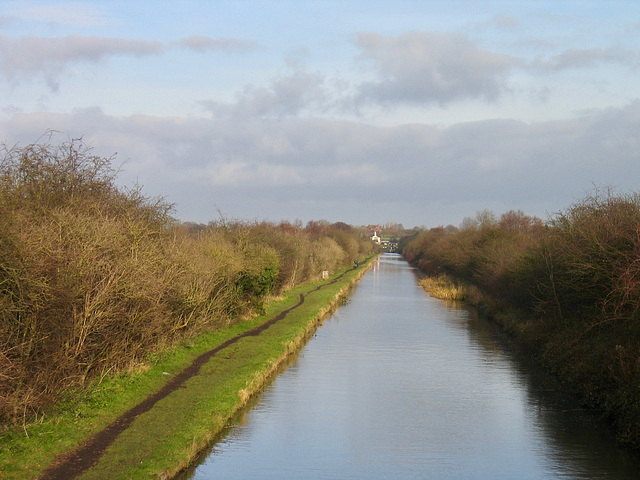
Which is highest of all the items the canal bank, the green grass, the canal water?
the green grass

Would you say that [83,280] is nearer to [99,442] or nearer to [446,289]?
[99,442]

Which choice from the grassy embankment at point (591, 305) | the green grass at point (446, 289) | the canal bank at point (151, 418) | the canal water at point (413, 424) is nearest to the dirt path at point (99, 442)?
the canal bank at point (151, 418)

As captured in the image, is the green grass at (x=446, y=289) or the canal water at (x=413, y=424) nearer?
the canal water at (x=413, y=424)

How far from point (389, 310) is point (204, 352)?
23.0m

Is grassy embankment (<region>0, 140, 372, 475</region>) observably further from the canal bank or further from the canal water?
the canal water

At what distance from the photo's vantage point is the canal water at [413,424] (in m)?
13.3

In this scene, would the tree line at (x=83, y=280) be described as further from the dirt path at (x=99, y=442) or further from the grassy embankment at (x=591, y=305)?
the grassy embankment at (x=591, y=305)

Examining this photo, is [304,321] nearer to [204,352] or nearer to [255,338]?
[255,338]

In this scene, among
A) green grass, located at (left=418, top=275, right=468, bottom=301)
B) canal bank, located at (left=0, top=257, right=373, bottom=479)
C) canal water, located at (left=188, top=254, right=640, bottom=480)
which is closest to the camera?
canal bank, located at (left=0, top=257, right=373, bottom=479)

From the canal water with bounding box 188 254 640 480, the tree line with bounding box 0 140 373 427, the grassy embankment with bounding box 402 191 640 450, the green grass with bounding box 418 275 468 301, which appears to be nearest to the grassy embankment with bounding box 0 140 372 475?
the tree line with bounding box 0 140 373 427

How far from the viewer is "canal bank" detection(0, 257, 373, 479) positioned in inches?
420

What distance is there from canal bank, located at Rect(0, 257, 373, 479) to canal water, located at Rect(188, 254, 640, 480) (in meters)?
0.65

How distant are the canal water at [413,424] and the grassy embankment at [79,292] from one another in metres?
3.31

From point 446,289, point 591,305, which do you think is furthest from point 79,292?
point 446,289
